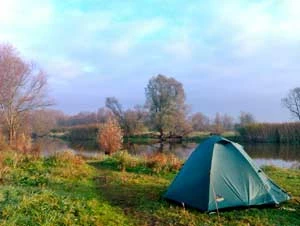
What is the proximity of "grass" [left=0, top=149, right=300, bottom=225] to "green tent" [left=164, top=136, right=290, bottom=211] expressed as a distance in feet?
0.86

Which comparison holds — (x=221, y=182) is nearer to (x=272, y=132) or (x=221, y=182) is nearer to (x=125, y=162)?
(x=125, y=162)

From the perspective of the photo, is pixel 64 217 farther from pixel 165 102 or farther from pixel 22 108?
pixel 165 102

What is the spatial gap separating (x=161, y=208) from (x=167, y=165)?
18.2 ft

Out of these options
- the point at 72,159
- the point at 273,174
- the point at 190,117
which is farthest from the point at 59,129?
the point at 273,174

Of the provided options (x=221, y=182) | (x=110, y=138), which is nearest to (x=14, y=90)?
(x=110, y=138)

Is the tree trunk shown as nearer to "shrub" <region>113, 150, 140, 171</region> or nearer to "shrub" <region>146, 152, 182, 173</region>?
"shrub" <region>113, 150, 140, 171</region>

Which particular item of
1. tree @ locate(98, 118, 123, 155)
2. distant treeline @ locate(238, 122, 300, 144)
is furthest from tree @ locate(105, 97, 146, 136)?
tree @ locate(98, 118, 123, 155)

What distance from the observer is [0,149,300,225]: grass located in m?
5.86

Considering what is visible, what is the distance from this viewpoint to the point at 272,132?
35625mm

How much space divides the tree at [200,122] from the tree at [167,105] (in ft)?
13.8

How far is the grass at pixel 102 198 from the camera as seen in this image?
586 centimetres

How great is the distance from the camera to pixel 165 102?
42.8 metres

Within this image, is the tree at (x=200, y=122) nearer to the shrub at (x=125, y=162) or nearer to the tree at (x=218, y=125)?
the tree at (x=218, y=125)

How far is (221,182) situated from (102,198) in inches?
117
